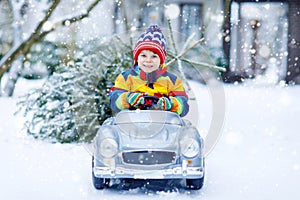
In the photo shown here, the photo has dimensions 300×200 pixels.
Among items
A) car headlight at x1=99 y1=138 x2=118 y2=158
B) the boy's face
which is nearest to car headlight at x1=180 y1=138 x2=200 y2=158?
car headlight at x1=99 y1=138 x2=118 y2=158

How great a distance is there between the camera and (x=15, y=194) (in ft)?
13.6

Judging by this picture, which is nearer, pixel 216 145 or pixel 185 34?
pixel 216 145

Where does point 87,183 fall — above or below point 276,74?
below

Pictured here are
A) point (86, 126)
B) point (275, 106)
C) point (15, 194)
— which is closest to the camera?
point (15, 194)

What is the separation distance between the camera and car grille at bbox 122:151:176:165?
394 centimetres

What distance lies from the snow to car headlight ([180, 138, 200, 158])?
1.24 ft

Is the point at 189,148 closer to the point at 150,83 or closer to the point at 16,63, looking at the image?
the point at 150,83

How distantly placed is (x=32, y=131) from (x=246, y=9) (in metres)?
11.1

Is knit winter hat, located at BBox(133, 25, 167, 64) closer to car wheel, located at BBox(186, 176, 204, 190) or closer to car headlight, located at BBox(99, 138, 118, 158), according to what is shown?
car headlight, located at BBox(99, 138, 118, 158)

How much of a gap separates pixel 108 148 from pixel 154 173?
0.41 metres

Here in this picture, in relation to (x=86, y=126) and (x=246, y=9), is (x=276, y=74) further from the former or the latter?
(x=86, y=126)

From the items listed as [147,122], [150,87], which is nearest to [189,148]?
[147,122]

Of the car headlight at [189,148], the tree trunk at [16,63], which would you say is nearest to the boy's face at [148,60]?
the car headlight at [189,148]

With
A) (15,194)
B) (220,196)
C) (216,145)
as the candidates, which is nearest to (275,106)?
(216,145)
